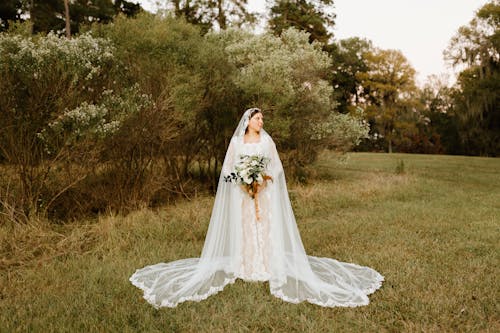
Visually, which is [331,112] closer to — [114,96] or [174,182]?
[174,182]

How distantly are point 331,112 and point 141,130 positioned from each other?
8097 mm

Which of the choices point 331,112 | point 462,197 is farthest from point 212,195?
point 462,197

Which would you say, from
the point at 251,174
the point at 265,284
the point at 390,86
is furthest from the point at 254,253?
the point at 390,86

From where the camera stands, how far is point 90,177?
8695 millimetres

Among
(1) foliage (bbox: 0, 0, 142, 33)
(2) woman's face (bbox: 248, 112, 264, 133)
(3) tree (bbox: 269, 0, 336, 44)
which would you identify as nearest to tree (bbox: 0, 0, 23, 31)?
(1) foliage (bbox: 0, 0, 142, 33)

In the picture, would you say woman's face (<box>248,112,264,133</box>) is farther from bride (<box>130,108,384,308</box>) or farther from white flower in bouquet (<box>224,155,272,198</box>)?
white flower in bouquet (<box>224,155,272,198</box>)

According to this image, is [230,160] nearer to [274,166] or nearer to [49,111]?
[274,166]

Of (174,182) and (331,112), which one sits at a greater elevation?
(331,112)

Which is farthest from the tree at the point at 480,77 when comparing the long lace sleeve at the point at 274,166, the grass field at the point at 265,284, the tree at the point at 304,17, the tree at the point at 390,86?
the long lace sleeve at the point at 274,166

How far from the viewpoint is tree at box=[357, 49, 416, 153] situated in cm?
3847

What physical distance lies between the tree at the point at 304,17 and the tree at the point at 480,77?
35.5ft

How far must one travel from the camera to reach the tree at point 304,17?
24656 mm

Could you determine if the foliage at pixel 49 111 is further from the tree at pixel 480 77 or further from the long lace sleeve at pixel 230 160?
the tree at pixel 480 77

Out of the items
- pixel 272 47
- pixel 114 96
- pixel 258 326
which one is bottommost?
pixel 258 326
